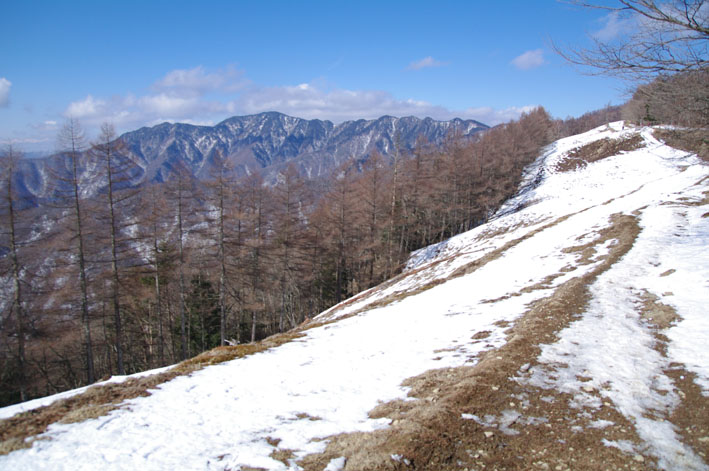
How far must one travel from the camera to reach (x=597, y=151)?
184ft

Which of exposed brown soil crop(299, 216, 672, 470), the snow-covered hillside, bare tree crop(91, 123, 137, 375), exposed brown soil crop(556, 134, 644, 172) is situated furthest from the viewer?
exposed brown soil crop(556, 134, 644, 172)

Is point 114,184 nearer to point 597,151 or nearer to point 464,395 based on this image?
point 464,395

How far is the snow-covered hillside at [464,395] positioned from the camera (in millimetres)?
3822

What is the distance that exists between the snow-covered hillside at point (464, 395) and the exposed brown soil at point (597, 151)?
49864mm

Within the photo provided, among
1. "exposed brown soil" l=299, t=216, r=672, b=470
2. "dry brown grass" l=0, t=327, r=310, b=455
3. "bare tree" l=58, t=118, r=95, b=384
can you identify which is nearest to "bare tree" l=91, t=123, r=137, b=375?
"bare tree" l=58, t=118, r=95, b=384

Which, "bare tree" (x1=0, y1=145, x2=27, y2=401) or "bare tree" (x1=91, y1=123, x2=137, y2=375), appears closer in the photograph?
"bare tree" (x1=0, y1=145, x2=27, y2=401)

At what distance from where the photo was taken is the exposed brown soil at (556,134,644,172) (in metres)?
53.7

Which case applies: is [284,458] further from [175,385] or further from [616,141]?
[616,141]

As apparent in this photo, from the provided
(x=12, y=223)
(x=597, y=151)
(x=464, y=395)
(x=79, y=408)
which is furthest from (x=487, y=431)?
(x=597, y=151)

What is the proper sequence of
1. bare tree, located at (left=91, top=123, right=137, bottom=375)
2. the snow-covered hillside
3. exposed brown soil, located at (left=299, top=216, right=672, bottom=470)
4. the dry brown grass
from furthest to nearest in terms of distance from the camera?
1. bare tree, located at (left=91, top=123, right=137, bottom=375)
2. the dry brown grass
3. the snow-covered hillside
4. exposed brown soil, located at (left=299, top=216, right=672, bottom=470)

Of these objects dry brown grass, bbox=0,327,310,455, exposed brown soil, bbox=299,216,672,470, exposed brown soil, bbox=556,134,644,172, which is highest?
exposed brown soil, bbox=556,134,644,172

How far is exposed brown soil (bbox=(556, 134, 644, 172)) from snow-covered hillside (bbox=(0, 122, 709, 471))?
1963 inches

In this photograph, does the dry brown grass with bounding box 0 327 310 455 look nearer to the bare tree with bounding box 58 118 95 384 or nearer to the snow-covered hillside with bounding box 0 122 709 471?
the snow-covered hillside with bounding box 0 122 709 471

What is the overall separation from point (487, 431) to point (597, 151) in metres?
67.4
